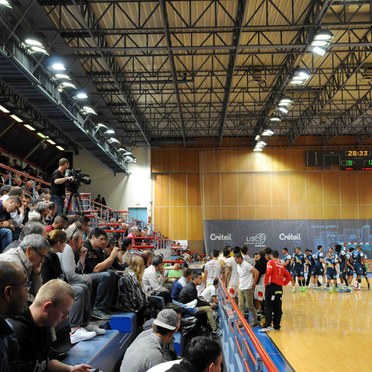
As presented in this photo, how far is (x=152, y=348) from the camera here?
385cm

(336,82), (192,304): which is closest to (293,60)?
(336,82)

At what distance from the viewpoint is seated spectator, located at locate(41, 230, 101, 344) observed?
4.29m

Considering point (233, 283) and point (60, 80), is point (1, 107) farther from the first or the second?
point (233, 283)

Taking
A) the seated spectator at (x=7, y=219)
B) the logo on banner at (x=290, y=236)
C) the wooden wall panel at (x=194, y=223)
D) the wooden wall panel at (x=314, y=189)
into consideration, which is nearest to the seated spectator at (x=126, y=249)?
the seated spectator at (x=7, y=219)

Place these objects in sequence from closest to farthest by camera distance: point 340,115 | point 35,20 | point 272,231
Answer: point 35,20, point 340,115, point 272,231

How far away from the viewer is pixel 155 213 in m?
29.6

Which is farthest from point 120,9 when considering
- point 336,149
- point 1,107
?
point 336,149

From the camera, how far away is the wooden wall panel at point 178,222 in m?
29.5

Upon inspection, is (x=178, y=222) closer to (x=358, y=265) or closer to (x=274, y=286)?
(x=358, y=265)

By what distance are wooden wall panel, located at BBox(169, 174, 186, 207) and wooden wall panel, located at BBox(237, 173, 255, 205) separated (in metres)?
3.41

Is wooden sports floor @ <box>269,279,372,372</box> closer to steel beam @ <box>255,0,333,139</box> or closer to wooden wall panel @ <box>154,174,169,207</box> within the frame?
steel beam @ <box>255,0,333,139</box>

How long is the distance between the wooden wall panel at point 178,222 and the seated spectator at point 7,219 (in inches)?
933

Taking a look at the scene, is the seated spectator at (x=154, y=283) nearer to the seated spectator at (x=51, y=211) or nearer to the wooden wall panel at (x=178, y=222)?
the seated spectator at (x=51, y=211)

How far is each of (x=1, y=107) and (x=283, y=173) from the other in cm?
1747
